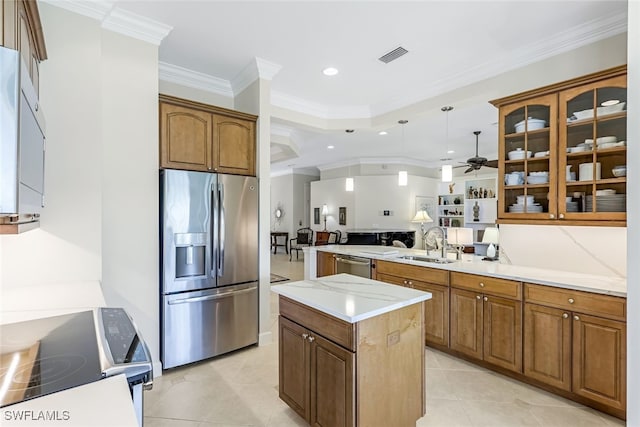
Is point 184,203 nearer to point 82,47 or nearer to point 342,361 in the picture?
point 82,47

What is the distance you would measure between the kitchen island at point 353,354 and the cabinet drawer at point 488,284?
42.0 inches

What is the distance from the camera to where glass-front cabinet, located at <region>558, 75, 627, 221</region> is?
2.29m

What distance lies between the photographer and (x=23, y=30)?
1.45 metres

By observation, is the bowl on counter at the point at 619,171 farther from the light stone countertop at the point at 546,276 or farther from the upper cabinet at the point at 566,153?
the light stone countertop at the point at 546,276

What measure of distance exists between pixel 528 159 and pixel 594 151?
1.49 ft

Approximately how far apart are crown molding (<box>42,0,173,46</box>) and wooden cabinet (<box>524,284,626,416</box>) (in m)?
3.68

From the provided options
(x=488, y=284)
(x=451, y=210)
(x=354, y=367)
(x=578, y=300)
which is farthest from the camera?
(x=451, y=210)

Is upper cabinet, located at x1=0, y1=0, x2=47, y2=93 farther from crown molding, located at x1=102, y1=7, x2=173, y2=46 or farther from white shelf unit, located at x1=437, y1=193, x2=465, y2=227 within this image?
white shelf unit, located at x1=437, y1=193, x2=465, y2=227

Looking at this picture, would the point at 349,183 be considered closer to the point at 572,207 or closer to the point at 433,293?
the point at 433,293

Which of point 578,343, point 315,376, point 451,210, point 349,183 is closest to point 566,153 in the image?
point 578,343

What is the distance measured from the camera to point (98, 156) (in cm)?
222

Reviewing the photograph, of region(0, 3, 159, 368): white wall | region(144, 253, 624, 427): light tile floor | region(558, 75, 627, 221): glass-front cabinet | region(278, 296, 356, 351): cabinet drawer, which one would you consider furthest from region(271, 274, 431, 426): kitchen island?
region(558, 75, 627, 221): glass-front cabinet

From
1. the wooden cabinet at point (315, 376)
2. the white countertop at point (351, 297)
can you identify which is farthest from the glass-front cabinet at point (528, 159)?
the wooden cabinet at point (315, 376)

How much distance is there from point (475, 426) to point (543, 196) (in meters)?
1.91
